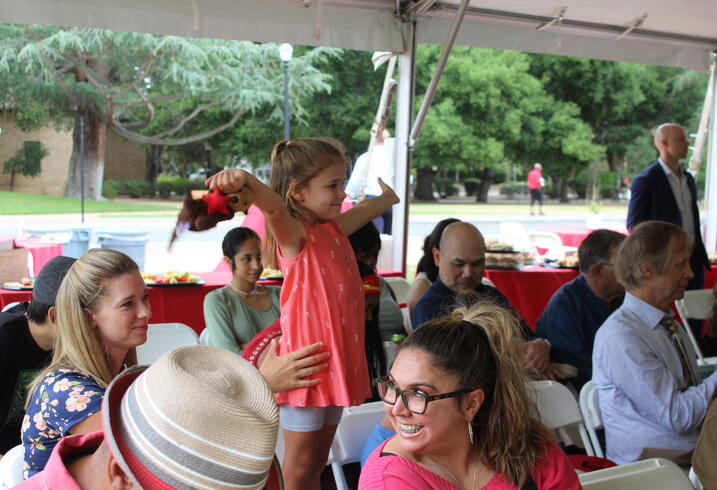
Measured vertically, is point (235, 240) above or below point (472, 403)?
above

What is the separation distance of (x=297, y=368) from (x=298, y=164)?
618 mm

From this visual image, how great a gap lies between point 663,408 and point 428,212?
23.0 metres

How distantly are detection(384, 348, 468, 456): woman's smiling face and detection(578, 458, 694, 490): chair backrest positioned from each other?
46cm

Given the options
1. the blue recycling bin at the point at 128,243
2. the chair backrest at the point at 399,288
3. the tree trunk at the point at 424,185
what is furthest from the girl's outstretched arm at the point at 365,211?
the tree trunk at the point at 424,185

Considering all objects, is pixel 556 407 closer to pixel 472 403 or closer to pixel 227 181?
pixel 472 403

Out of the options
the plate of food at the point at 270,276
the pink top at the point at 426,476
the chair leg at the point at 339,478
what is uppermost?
the pink top at the point at 426,476

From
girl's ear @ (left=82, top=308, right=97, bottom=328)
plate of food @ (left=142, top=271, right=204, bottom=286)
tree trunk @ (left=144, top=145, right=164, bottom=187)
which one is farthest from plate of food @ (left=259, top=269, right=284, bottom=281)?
tree trunk @ (left=144, top=145, right=164, bottom=187)

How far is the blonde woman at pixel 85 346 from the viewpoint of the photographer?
4.90ft

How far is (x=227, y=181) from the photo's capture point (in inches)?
60.9

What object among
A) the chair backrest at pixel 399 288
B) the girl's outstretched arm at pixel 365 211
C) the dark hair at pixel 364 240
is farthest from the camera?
the chair backrest at pixel 399 288

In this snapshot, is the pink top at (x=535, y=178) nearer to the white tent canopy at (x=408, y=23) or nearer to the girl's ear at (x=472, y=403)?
the white tent canopy at (x=408, y=23)

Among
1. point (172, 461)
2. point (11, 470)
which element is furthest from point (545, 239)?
point (172, 461)

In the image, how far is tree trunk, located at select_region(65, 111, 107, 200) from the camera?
76.0 feet

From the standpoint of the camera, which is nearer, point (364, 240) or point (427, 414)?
point (427, 414)
